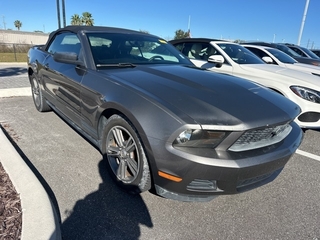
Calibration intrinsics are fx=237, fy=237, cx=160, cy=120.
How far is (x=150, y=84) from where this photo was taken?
89.3 inches

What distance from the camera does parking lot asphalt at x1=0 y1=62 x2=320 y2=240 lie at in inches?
75.9

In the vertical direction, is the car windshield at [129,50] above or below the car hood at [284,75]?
above

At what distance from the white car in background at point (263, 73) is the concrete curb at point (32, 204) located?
3.70 meters

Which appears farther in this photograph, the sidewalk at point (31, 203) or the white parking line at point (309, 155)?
the white parking line at point (309, 155)

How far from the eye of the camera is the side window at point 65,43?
3246mm

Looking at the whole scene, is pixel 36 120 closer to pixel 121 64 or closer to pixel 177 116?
pixel 121 64

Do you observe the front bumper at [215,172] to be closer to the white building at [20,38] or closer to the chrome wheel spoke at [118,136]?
the chrome wheel spoke at [118,136]

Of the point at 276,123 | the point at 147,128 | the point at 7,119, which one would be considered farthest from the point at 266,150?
the point at 7,119

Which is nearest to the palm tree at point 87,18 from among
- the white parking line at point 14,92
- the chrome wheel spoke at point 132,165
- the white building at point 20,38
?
the white building at point 20,38

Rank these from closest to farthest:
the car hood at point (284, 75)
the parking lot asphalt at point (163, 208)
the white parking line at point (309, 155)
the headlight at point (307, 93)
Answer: the parking lot asphalt at point (163, 208) < the white parking line at point (309, 155) < the headlight at point (307, 93) < the car hood at point (284, 75)

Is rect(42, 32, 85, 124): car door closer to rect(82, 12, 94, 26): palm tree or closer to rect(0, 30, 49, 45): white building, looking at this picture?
rect(82, 12, 94, 26): palm tree

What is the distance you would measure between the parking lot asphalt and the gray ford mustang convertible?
9.4 inches

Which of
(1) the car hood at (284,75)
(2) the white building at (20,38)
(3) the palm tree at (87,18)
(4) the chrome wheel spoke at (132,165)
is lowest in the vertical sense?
(2) the white building at (20,38)

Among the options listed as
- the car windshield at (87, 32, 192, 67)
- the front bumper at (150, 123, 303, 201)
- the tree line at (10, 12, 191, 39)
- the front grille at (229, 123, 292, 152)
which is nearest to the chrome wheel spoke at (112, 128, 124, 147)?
the front bumper at (150, 123, 303, 201)
